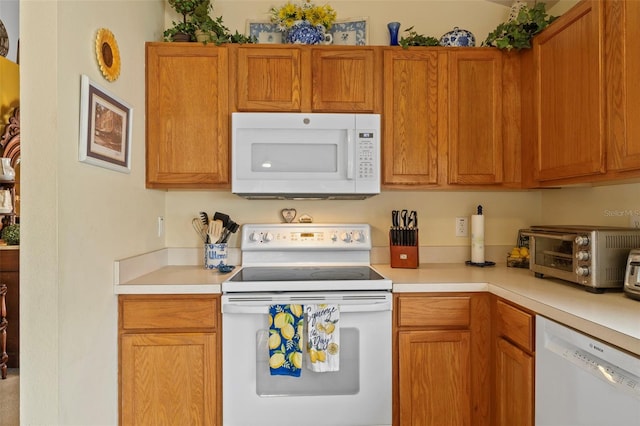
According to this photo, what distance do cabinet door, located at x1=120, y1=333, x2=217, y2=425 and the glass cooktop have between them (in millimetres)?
358

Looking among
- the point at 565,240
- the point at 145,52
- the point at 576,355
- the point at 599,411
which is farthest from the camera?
the point at 145,52

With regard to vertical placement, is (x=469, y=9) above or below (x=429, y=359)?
above

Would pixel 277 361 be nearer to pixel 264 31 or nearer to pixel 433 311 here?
pixel 433 311

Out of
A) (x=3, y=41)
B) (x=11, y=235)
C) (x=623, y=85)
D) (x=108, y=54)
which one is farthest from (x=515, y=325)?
(x=11, y=235)

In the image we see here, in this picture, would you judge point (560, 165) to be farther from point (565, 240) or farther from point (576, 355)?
point (576, 355)

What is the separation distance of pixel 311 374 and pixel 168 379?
2.14 ft

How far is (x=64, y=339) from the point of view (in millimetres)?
1254

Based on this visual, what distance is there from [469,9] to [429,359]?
216cm

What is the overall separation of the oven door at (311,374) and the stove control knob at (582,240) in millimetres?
825

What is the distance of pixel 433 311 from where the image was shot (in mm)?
1675

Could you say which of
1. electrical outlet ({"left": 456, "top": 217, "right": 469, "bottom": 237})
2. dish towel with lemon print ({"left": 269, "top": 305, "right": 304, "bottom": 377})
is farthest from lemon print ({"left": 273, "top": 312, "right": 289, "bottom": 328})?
electrical outlet ({"left": 456, "top": 217, "right": 469, "bottom": 237})

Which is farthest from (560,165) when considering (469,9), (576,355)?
(469,9)

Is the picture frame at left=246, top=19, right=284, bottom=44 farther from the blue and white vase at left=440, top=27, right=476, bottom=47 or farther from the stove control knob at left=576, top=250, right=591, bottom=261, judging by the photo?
the stove control knob at left=576, top=250, right=591, bottom=261

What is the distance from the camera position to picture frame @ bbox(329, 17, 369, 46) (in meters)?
2.26
